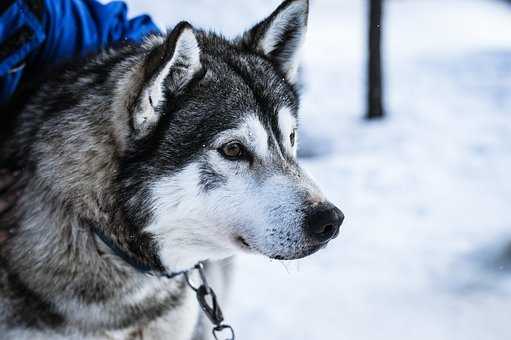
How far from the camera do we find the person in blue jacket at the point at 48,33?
2.39m

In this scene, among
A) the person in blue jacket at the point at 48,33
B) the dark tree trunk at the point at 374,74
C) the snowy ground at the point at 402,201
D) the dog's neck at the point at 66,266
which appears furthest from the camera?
the dark tree trunk at the point at 374,74

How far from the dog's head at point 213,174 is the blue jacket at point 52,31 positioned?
68 centimetres

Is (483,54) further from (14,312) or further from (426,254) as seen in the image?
(14,312)

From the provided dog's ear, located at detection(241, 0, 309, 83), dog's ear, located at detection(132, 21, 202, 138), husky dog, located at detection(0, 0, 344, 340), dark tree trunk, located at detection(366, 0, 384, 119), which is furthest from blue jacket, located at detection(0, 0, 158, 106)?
dark tree trunk, located at detection(366, 0, 384, 119)

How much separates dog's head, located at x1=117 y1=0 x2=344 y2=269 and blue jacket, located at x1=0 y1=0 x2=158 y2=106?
2.22ft

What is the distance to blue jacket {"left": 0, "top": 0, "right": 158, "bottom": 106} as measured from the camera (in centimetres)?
241

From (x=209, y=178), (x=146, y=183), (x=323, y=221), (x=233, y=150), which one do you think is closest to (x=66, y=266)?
(x=146, y=183)

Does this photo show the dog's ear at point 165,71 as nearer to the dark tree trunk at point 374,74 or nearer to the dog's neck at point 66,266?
the dog's neck at point 66,266

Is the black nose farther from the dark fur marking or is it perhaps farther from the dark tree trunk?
the dark tree trunk

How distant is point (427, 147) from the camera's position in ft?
21.6

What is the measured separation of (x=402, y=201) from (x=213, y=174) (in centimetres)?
368

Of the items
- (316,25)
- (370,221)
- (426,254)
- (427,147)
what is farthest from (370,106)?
(316,25)

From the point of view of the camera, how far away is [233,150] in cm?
198

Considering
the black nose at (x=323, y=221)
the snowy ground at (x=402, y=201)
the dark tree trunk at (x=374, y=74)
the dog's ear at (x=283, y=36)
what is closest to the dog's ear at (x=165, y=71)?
the dog's ear at (x=283, y=36)
